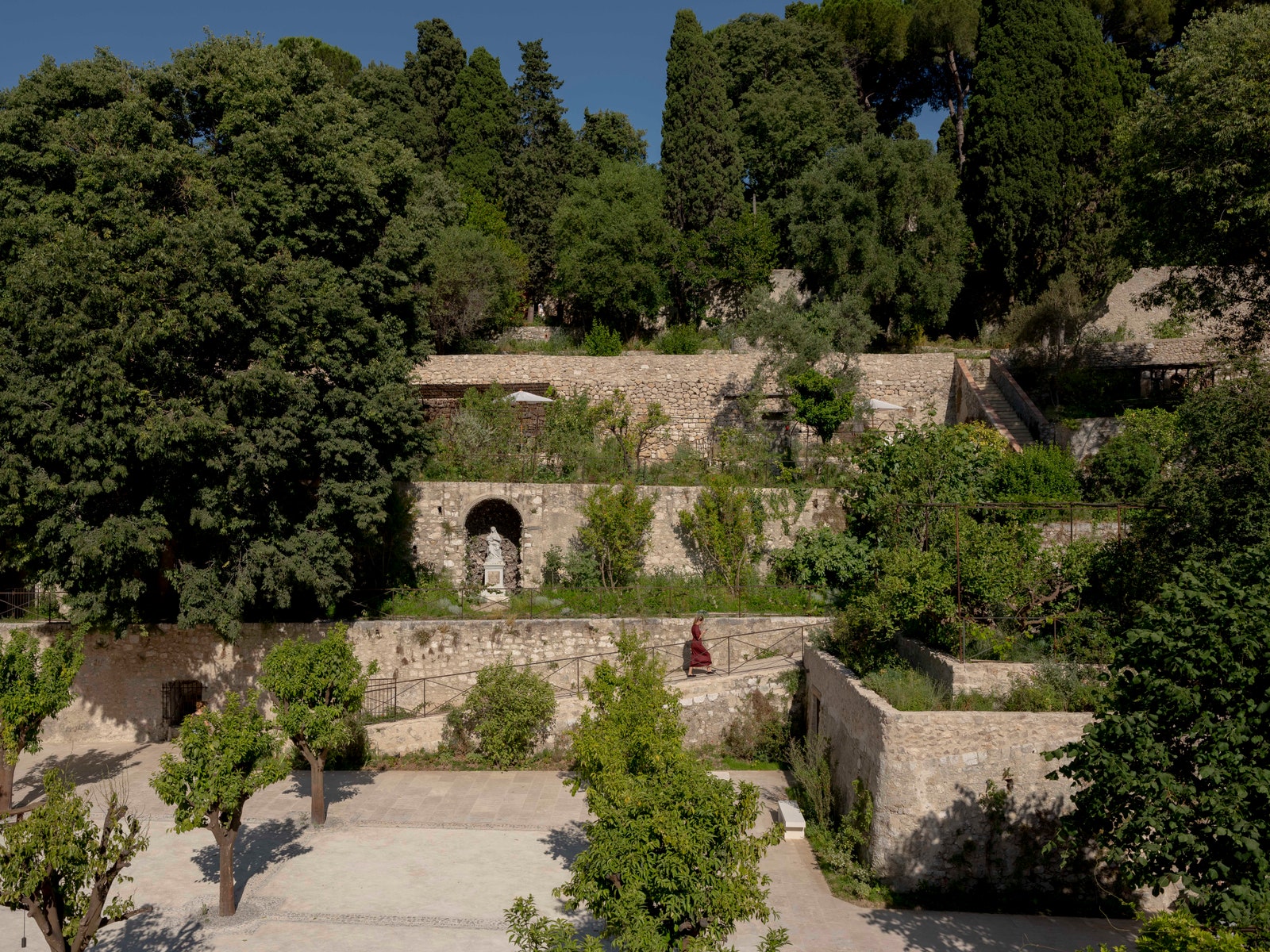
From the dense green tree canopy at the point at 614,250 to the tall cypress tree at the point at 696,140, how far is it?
988mm

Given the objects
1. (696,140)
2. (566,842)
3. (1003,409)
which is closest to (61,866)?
(566,842)

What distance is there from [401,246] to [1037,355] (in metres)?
17.3

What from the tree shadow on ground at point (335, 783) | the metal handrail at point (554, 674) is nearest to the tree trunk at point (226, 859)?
the tree shadow on ground at point (335, 783)

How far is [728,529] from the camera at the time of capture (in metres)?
20.0

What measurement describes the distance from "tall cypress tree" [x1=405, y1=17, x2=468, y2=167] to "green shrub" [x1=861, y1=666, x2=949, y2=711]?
30.7m

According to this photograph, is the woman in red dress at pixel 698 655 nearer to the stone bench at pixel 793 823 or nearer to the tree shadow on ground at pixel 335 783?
the stone bench at pixel 793 823

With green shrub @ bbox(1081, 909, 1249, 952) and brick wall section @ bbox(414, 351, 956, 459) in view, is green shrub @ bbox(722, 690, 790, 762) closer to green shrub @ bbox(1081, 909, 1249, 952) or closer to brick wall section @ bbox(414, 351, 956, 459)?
green shrub @ bbox(1081, 909, 1249, 952)

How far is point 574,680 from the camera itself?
57.9 ft

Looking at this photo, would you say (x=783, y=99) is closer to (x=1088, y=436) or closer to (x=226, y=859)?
(x=1088, y=436)

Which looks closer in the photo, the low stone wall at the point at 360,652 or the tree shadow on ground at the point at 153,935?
the tree shadow on ground at the point at 153,935

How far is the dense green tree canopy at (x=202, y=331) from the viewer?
14961 millimetres

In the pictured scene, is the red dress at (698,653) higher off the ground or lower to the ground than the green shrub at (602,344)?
lower

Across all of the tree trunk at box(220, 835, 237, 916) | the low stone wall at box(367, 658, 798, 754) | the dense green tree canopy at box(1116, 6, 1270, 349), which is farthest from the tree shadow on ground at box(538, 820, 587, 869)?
the dense green tree canopy at box(1116, 6, 1270, 349)

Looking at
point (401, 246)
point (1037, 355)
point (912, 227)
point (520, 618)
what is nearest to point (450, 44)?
point (912, 227)
